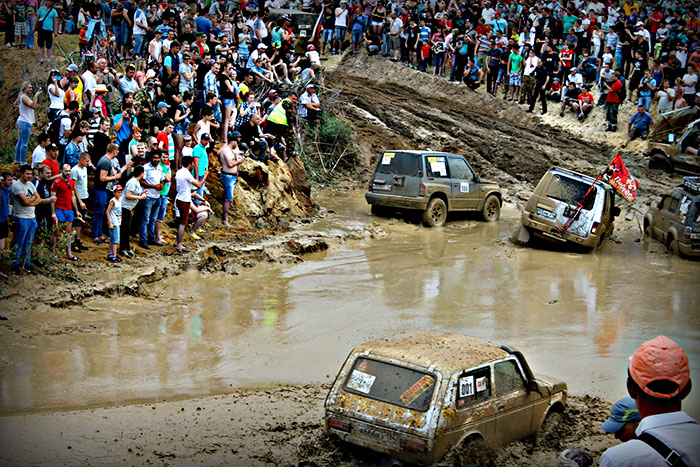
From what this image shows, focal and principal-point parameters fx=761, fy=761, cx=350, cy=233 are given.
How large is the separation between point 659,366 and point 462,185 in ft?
56.4

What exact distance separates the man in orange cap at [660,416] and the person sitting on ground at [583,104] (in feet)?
86.2

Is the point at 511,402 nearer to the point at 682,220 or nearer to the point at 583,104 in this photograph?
the point at 682,220

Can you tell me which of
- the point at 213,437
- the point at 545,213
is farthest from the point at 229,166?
the point at 213,437

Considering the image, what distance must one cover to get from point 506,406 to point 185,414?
145 inches

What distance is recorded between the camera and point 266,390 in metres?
9.88

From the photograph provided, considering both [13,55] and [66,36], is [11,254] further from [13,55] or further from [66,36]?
[66,36]

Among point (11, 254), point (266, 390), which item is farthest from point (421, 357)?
point (11, 254)

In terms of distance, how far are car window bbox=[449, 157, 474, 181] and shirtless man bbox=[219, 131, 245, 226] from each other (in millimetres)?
6223

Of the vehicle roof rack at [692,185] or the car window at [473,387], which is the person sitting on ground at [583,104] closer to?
the vehicle roof rack at [692,185]

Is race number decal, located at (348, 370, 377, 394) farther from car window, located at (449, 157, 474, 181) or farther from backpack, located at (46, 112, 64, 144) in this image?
car window, located at (449, 157, 474, 181)

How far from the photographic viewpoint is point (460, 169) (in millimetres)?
20547

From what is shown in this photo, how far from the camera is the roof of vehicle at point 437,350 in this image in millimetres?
7765

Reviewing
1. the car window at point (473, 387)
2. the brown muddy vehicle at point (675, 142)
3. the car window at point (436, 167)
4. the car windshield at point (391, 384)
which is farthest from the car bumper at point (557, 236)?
the car windshield at point (391, 384)

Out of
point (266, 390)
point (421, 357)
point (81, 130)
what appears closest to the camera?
point (421, 357)
